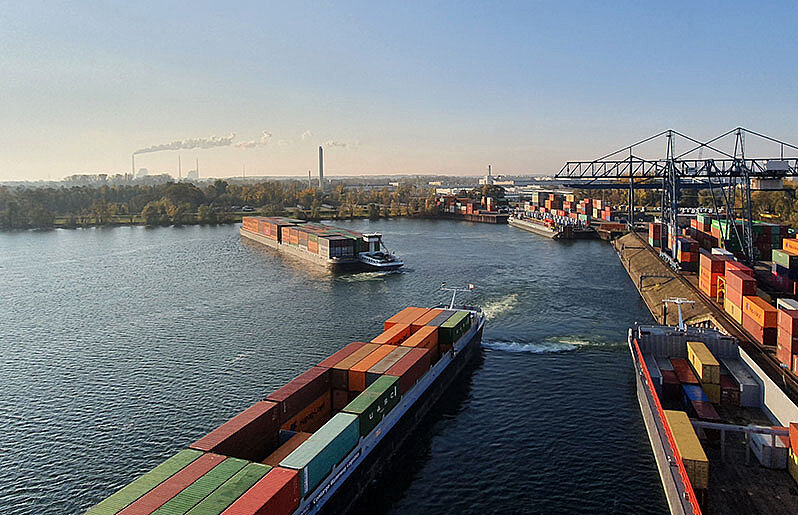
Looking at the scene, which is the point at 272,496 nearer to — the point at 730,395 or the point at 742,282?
the point at 730,395

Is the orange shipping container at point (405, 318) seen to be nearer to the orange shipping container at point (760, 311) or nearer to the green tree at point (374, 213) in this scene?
the orange shipping container at point (760, 311)

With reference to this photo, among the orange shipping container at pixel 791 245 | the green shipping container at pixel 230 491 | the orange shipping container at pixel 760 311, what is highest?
the orange shipping container at pixel 791 245

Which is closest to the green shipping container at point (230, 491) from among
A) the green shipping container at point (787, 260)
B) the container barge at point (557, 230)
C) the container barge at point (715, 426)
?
the container barge at point (715, 426)

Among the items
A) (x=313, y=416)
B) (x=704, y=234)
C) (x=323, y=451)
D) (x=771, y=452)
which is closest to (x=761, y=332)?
(x=771, y=452)

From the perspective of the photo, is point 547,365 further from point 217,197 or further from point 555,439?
point 217,197

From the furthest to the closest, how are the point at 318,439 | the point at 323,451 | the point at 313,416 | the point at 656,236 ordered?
1. the point at 656,236
2. the point at 313,416
3. the point at 318,439
4. the point at 323,451

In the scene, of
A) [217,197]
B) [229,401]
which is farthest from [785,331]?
[217,197]

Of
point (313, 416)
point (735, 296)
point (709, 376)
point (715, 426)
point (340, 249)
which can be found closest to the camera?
point (715, 426)
